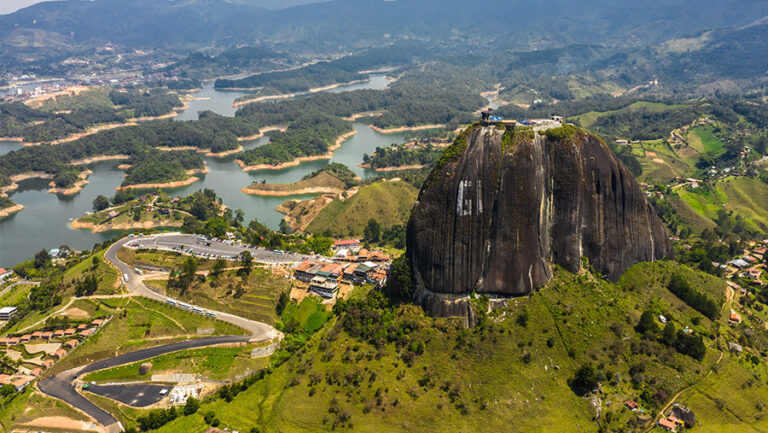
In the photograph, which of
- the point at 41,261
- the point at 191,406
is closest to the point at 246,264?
the point at 191,406


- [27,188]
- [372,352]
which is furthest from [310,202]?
[27,188]

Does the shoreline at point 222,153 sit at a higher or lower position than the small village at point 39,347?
higher

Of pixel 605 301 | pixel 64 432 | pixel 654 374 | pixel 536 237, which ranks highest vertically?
pixel 536 237

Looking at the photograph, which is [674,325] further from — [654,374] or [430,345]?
[430,345]

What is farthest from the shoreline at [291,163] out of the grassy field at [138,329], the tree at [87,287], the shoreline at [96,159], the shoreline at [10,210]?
the grassy field at [138,329]

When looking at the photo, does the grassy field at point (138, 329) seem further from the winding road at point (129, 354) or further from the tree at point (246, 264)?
the tree at point (246, 264)

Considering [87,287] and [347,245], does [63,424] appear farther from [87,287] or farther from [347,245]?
[347,245]
